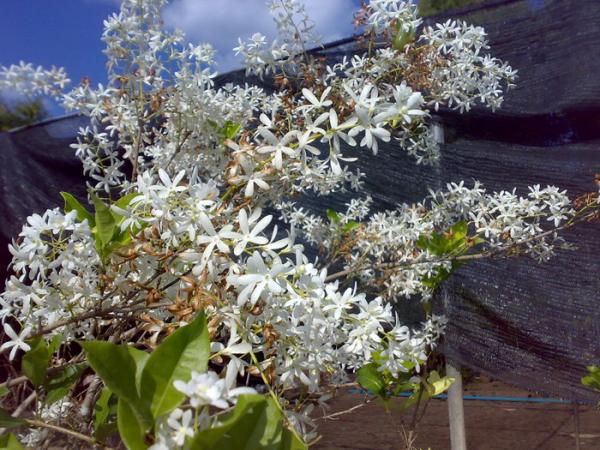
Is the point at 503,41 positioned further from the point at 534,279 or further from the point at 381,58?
the point at 381,58

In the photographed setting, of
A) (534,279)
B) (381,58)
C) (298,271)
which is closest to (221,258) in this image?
(298,271)

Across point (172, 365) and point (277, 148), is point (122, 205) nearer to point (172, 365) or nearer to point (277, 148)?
point (277, 148)

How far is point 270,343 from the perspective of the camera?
716mm

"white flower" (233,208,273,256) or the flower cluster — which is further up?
the flower cluster

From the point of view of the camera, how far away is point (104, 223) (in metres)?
0.75

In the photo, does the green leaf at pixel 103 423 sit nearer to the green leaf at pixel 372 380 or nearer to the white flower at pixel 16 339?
the white flower at pixel 16 339

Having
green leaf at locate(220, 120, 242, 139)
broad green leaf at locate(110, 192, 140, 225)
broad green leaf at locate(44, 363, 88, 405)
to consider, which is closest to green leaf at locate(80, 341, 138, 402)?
broad green leaf at locate(110, 192, 140, 225)

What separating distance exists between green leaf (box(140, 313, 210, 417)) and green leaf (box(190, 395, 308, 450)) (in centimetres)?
5

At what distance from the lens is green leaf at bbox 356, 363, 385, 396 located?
178cm

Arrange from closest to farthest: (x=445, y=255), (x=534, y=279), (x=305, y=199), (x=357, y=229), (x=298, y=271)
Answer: (x=298, y=271) → (x=445, y=255) → (x=357, y=229) → (x=534, y=279) → (x=305, y=199)

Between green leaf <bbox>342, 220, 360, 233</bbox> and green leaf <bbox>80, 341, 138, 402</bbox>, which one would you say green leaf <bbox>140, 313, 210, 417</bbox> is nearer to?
green leaf <bbox>80, 341, 138, 402</bbox>

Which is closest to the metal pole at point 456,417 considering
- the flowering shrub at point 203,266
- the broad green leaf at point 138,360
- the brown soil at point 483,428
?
the flowering shrub at point 203,266

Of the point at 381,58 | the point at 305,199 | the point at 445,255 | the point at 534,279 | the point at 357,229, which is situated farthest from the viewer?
the point at 305,199

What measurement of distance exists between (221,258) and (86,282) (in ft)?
0.68
